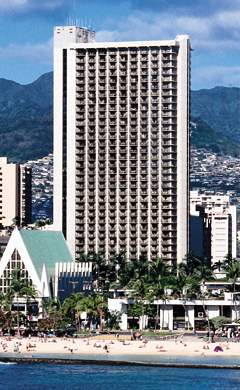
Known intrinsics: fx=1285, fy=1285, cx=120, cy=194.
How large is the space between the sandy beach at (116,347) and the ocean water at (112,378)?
39.6ft

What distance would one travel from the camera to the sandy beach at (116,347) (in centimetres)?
17512

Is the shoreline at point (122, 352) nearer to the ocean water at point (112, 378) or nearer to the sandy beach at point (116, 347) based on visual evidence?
the sandy beach at point (116, 347)

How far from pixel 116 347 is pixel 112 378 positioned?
2825 cm

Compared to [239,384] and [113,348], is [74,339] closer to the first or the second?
[113,348]

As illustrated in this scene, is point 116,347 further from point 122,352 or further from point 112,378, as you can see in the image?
point 112,378

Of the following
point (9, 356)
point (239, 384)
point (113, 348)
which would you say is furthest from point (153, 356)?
point (239, 384)

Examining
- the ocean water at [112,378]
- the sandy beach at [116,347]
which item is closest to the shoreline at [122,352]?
the sandy beach at [116,347]

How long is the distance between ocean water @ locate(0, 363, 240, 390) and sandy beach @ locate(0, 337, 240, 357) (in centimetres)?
1208

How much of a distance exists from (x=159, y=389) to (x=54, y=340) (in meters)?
47.7

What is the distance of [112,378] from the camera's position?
15075cm

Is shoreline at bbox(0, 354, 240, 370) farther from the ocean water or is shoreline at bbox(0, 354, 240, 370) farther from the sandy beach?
the sandy beach

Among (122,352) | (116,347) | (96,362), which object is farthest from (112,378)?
(116,347)

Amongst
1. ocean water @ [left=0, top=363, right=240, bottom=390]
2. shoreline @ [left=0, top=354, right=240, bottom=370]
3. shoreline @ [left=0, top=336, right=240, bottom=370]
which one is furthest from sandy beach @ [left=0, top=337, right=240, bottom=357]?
ocean water @ [left=0, top=363, right=240, bottom=390]

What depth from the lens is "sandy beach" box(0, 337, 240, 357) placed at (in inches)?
6895
